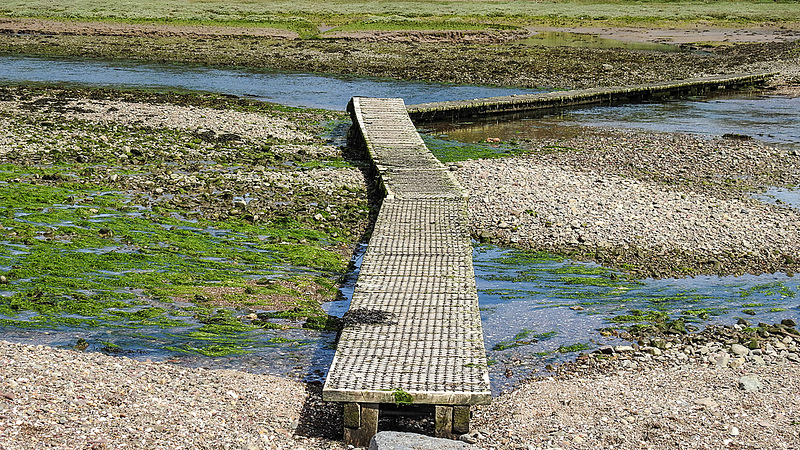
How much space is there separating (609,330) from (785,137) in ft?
59.0

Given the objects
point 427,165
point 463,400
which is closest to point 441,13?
point 427,165

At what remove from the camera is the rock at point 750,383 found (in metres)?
9.24

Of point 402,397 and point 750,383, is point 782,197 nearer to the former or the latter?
point 750,383

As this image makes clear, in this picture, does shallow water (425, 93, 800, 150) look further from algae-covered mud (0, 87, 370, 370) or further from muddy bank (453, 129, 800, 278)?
algae-covered mud (0, 87, 370, 370)

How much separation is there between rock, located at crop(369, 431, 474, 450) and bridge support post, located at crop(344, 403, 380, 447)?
748mm

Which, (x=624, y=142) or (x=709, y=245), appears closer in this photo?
(x=709, y=245)

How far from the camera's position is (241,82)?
36500 mm

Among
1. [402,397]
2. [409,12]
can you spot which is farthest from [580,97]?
[409,12]

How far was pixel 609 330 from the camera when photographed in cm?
1116

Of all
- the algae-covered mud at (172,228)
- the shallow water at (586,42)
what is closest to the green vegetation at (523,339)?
the algae-covered mud at (172,228)

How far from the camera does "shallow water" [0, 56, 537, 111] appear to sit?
109 feet

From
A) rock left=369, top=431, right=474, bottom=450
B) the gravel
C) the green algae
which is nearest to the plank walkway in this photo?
the green algae

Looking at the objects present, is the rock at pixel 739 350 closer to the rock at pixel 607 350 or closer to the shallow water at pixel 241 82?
the rock at pixel 607 350

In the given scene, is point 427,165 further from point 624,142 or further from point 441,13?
point 441,13
